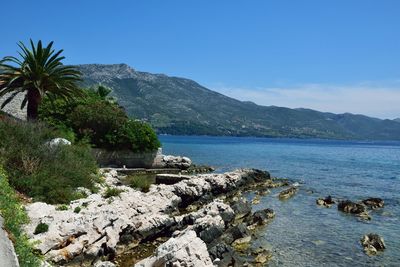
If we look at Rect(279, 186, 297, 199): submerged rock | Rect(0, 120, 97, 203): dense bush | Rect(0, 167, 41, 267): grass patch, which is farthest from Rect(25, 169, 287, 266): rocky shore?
Rect(279, 186, 297, 199): submerged rock

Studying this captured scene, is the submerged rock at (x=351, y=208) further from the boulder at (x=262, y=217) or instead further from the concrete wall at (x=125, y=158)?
the concrete wall at (x=125, y=158)

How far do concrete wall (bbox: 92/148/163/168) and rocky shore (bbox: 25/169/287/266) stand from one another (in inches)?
892

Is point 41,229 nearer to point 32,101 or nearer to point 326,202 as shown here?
point 32,101

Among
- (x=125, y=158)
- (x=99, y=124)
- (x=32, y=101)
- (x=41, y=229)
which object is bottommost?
(x=125, y=158)

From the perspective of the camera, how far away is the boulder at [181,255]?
54.6 feet

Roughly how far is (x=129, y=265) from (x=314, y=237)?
44.9ft

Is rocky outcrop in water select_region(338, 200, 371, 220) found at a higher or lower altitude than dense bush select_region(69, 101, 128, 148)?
lower

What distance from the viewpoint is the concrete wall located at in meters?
55.8

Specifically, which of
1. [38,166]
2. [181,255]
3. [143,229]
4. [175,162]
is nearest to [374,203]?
[143,229]

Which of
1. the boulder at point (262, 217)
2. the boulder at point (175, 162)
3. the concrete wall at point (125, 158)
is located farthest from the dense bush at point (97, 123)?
the boulder at point (262, 217)

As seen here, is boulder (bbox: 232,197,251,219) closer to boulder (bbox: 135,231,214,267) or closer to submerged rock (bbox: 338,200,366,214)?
submerged rock (bbox: 338,200,366,214)

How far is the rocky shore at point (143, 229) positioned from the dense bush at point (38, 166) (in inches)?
77.7

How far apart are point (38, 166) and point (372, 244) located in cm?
2226

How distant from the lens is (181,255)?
54.9 ft
